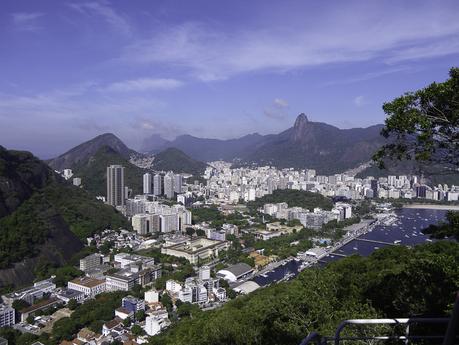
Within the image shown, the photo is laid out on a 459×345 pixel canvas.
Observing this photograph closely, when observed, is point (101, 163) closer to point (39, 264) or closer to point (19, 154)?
point (19, 154)

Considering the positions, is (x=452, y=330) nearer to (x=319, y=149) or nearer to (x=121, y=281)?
(x=121, y=281)

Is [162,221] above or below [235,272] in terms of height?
above

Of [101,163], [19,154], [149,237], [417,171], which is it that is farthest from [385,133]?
[101,163]

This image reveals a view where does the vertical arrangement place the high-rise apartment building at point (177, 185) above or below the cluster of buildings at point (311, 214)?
above

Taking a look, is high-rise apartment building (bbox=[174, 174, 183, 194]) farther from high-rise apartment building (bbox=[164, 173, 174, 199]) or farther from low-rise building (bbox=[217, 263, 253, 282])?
low-rise building (bbox=[217, 263, 253, 282])

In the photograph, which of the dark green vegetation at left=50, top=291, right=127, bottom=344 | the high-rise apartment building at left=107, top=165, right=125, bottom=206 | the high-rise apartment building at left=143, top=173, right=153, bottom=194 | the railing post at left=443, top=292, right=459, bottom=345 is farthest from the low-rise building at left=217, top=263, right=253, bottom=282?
the high-rise apartment building at left=143, top=173, right=153, bottom=194

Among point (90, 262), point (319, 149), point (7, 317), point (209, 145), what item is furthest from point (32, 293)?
point (209, 145)

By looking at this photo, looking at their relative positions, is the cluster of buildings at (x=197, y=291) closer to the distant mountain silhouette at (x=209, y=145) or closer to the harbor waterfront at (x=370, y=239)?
the harbor waterfront at (x=370, y=239)

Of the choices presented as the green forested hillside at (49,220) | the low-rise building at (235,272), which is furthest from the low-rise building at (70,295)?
the low-rise building at (235,272)
